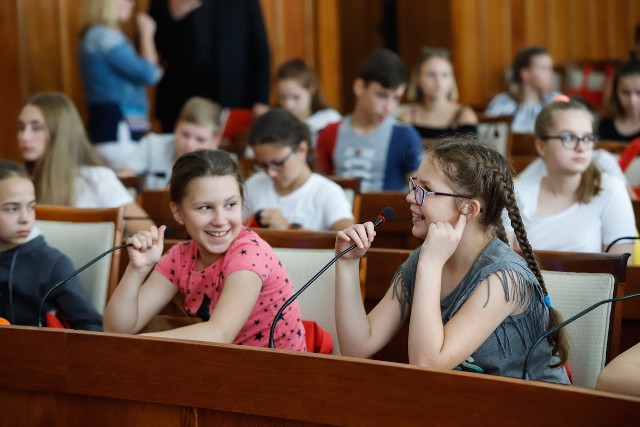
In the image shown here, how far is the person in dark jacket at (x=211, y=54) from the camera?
5.63 m

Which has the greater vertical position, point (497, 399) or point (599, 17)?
point (599, 17)

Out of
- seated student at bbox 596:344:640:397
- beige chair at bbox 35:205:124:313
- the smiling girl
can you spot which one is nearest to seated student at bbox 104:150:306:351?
beige chair at bbox 35:205:124:313

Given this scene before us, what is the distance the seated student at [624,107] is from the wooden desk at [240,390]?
3.89m

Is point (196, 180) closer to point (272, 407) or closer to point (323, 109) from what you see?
point (272, 407)

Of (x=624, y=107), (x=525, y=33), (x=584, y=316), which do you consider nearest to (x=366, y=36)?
(x=525, y=33)

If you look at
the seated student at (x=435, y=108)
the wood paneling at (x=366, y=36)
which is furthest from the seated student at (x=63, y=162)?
the seated student at (x=435, y=108)

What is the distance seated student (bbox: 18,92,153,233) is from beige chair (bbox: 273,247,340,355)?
126cm

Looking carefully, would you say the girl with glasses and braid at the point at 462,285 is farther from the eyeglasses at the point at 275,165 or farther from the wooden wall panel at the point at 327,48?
the wooden wall panel at the point at 327,48

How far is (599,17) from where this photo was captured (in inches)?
400

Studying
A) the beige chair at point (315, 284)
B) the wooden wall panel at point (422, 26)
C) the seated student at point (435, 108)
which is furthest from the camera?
the wooden wall panel at point (422, 26)

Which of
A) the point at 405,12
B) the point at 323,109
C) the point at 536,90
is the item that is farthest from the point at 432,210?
the point at 405,12

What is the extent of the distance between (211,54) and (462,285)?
12.8ft

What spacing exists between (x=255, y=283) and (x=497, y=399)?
1.00m

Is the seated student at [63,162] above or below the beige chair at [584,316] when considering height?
above
